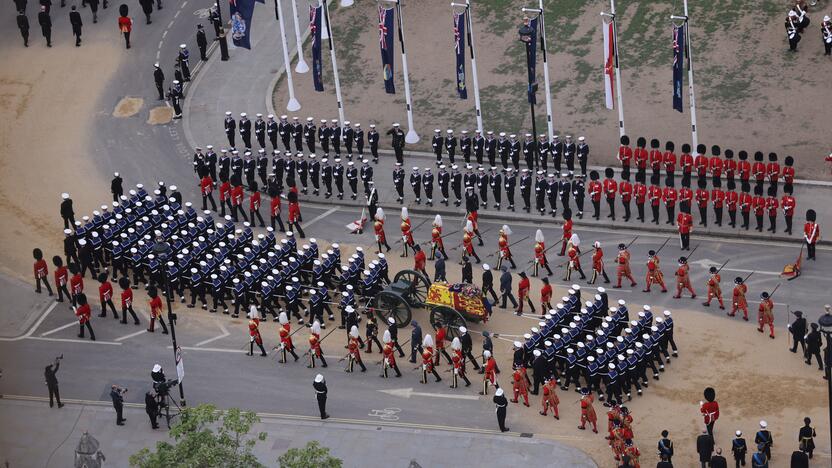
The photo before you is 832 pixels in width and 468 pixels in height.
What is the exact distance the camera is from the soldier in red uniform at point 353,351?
61.2m

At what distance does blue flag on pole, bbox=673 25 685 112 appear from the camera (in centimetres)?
6862

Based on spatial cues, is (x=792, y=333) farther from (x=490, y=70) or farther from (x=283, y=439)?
(x=490, y=70)

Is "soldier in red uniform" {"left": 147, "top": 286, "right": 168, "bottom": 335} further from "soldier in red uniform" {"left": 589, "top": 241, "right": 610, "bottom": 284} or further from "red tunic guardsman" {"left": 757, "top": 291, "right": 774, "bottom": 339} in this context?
"red tunic guardsman" {"left": 757, "top": 291, "right": 774, "bottom": 339}

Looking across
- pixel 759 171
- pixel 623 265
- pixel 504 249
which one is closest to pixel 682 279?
pixel 623 265

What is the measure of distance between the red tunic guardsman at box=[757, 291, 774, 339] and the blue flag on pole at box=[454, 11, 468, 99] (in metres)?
16.0

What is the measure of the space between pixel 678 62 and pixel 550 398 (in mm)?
15845

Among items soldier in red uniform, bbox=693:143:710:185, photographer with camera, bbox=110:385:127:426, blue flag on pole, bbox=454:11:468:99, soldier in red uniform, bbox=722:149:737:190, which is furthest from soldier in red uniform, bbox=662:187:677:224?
photographer with camera, bbox=110:385:127:426

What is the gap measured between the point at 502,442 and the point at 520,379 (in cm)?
227

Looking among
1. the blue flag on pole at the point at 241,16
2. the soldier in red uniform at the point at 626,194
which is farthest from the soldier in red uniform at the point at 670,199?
the blue flag on pole at the point at 241,16

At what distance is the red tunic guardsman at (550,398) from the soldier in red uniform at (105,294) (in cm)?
1536

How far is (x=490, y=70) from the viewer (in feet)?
262

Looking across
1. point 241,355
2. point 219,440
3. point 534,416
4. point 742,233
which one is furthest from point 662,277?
point 219,440

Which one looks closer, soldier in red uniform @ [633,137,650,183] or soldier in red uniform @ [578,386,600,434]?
soldier in red uniform @ [578,386,600,434]

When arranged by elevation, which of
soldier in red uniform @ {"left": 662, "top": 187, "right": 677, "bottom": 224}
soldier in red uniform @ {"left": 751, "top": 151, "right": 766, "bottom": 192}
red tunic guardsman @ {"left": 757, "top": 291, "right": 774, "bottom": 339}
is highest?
soldier in red uniform @ {"left": 751, "top": 151, "right": 766, "bottom": 192}
